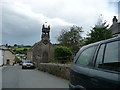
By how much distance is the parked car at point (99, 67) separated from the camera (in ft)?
10.4

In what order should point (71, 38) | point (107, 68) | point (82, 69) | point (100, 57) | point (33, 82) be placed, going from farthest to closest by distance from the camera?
1. point (71, 38)
2. point (33, 82)
3. point (82, 69)
4. point (100, 57)
5. point (107, 68)

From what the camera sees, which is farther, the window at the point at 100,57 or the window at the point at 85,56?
the window at the point at 85,56

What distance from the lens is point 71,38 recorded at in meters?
56.2

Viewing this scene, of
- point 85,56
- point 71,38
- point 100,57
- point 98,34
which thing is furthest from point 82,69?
point 71,38

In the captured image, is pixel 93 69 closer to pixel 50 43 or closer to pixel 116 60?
pixel 116 60

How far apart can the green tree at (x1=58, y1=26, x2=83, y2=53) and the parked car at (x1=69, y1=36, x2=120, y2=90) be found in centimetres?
4946

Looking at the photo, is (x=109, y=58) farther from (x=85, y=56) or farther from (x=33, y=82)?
(x=33, y=82)

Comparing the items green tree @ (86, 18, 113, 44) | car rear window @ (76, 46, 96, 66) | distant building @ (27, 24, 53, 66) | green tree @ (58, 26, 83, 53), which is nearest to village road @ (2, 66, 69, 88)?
car rear window @ (76, 46, 96, 66)

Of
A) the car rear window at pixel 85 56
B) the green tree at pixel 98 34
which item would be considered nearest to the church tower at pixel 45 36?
the green tree at pixel 98 34

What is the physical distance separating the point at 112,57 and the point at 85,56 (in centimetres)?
104

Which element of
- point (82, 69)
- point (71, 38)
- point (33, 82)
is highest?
point (71, 38)

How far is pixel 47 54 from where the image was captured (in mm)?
62000

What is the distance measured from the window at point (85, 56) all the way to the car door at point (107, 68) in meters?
0.35

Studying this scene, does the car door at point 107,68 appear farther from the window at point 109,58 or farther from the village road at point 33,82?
the village road at point 33,82
